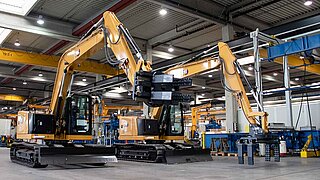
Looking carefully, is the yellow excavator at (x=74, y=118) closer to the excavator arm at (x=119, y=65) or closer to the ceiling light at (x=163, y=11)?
the excavator arm at (x=119, y=65)

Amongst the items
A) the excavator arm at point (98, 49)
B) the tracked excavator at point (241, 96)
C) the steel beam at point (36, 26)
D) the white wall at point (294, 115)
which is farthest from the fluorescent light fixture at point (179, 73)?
the steel beam at point (36, 26)

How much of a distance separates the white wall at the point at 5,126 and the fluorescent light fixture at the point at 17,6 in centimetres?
2363

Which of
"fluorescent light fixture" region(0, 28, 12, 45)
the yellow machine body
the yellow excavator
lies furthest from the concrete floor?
"fluorescent light fixture" region(0, 28, 12, 45)

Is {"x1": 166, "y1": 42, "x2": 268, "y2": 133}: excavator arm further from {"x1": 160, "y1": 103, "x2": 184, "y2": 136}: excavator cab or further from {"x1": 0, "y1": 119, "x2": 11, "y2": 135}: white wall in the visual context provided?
{"x1": 0, "y1": 119, "x2": 11, "y2": 135}: white wall

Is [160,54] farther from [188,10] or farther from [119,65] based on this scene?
[119,65]

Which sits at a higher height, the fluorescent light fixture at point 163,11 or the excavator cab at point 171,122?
the fluorescent light fixture at point 163,11

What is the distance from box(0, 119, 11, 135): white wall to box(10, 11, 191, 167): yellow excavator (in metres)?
24.4

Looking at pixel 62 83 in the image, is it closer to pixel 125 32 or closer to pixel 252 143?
pixel 125 32

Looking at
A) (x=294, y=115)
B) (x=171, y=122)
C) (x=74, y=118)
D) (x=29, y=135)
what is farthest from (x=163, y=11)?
(x=294, y=115)

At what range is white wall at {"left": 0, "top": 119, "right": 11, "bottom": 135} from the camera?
33.8 metres

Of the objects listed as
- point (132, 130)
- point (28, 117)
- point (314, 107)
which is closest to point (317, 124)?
point (314, 107)

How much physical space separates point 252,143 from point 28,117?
699cm

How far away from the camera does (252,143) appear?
9734 millimetres

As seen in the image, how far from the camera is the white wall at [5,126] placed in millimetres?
33844
